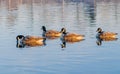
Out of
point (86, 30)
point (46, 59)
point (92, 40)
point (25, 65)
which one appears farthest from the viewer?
point (86, 30)

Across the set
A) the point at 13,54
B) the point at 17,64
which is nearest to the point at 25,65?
the point at 17,64

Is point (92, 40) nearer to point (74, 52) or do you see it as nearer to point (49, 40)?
point (49, 40)

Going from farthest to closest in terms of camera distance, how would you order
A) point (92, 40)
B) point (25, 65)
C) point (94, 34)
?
point (94, 34) → point (92, 40) → point (25, 65)

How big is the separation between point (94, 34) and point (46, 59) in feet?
55.3

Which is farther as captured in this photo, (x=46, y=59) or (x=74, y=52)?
(x=74, y=52)

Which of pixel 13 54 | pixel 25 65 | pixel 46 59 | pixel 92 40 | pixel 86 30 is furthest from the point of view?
pixel 86 30

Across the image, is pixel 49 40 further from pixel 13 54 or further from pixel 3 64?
pixel 3 64

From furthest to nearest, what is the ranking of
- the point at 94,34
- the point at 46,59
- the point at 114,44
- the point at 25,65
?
the point at 94,34
the point at 114,44
the point at 46,59
the point at 25,65

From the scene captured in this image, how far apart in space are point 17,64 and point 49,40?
14.5 meters

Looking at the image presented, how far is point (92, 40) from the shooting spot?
4372cm

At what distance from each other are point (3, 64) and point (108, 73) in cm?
766

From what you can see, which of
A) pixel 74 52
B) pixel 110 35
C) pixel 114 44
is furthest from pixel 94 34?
pixel 74 52

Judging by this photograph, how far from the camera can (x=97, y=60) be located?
105 feet

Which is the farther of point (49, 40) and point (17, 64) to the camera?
point (49, 40)
